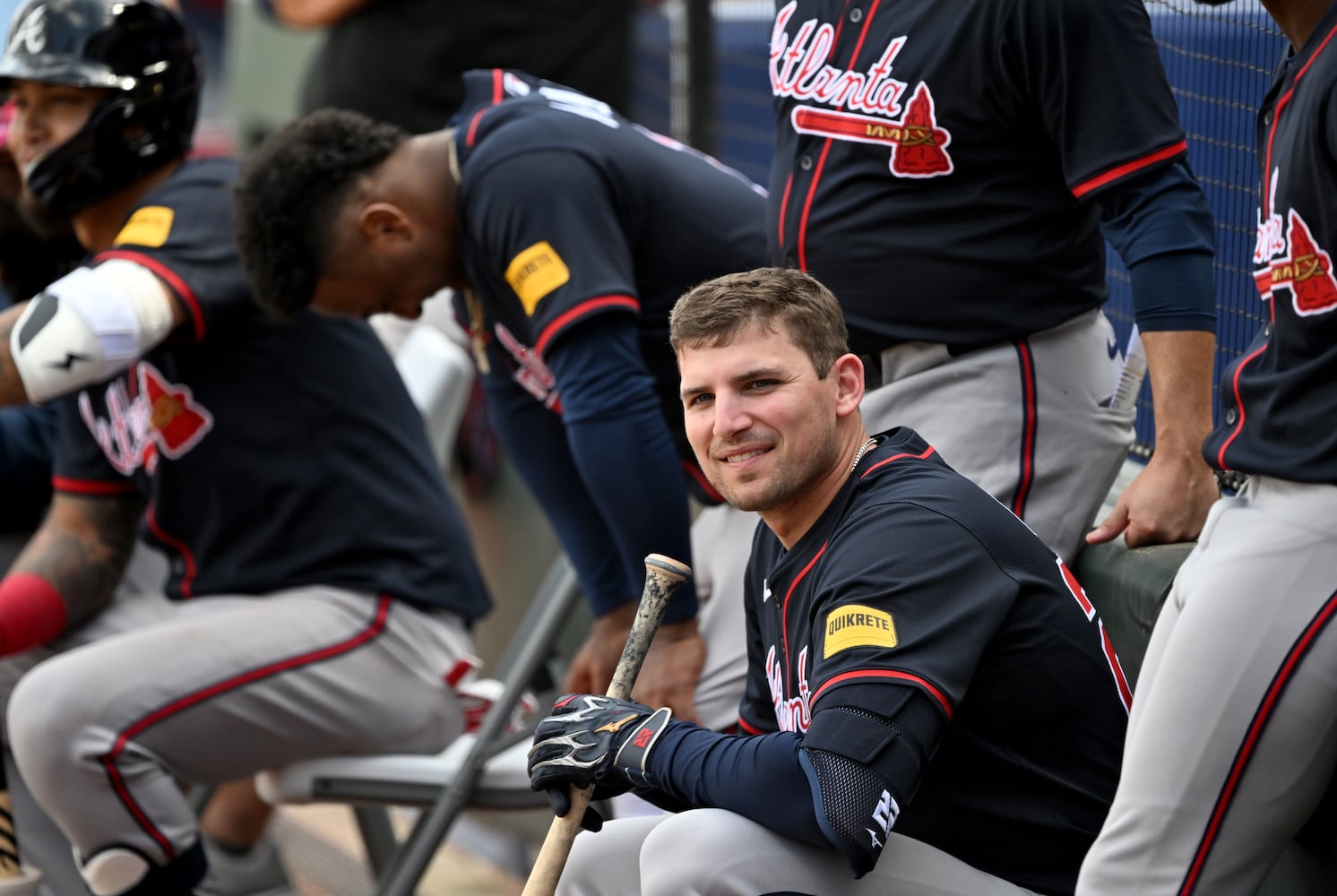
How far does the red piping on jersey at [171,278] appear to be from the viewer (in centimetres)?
296

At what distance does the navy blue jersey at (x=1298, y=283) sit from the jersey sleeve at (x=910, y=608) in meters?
0.34

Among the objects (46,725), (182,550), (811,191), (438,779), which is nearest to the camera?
(811,191)

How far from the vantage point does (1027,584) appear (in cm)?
183

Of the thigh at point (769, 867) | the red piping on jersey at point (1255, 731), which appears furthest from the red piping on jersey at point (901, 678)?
the red piping on jersey at point (1255, 731)

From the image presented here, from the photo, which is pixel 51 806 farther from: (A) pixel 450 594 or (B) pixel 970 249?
(B) pixel 970 249

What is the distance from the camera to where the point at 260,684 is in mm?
3041

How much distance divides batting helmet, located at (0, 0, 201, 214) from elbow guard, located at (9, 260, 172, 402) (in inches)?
17.3

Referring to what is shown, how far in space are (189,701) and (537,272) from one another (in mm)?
1065

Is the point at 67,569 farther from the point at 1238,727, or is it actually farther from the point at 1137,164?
the point at 1238,727

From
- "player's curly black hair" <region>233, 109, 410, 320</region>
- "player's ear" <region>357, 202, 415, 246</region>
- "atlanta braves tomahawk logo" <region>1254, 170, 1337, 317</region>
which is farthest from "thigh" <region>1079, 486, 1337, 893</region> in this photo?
"player's curly black hair" <region>233, 109, 410, 320</region>

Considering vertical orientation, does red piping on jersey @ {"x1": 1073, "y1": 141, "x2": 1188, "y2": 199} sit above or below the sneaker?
above

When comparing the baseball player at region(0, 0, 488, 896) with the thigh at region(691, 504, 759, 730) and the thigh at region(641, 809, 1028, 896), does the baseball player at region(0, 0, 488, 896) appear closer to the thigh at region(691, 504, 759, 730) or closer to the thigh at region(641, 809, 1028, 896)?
the thigh at region(691, 504, 759, 730)

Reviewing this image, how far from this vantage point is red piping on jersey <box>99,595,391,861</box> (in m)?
2.91

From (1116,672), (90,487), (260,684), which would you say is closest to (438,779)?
(260,684)
